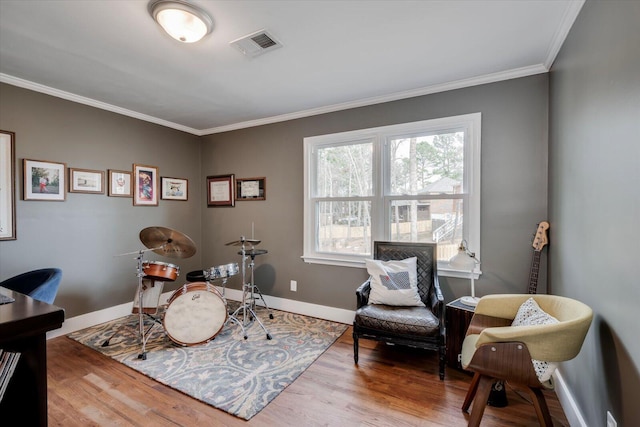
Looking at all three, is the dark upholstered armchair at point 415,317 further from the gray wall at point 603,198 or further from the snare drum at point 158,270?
the snare drum at point 158,270

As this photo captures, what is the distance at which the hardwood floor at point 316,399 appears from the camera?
181 centimetres

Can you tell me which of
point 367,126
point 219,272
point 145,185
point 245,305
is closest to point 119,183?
point 145,185

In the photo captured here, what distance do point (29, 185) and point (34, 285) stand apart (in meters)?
1.08

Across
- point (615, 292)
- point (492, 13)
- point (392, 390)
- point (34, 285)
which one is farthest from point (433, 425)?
point (34, 285)

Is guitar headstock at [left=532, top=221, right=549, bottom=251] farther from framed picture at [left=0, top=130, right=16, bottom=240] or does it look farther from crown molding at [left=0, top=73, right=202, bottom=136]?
framed picture at [left=0, top=130, right=16, bottom=240]

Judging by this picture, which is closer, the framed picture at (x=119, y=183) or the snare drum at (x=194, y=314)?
the snare drum at (x=194, y=314)

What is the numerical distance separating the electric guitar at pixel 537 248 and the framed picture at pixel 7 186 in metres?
4.64

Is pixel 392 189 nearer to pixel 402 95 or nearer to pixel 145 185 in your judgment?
pixel 402 95

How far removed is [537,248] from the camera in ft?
7.88

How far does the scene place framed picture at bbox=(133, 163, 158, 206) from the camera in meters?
3.65

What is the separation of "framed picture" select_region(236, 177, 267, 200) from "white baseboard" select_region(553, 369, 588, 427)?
3.39m

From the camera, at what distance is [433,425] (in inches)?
69.7

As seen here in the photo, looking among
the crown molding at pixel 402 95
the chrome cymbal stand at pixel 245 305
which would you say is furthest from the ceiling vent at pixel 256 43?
the chrome cymbal stand at pixel 245 305

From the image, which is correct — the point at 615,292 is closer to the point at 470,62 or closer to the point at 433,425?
the point at 433,425
